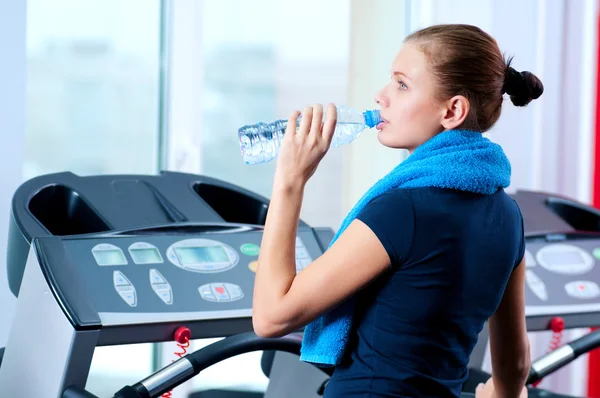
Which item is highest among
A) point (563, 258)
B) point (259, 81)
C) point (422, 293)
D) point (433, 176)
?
point (259, 81)

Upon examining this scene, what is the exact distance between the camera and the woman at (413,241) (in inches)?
42.7

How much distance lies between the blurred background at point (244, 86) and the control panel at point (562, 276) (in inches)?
32.6

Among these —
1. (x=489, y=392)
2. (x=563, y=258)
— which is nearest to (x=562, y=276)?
(x=563, y=258)

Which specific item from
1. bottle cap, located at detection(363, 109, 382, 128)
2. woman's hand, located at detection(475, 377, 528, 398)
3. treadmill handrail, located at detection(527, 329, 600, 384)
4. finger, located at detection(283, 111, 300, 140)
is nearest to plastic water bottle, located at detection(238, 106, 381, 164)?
bottle cap, located at detection(363, 109, 382, 128)

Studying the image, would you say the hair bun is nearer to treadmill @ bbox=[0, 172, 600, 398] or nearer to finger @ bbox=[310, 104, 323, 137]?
finger @ bbox=[310, 104, 323, 137]

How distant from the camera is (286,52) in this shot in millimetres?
2953

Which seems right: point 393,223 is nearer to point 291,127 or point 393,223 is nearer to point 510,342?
point 291,127

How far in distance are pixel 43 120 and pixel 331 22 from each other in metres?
1.06

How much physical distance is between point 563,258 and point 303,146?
1.24 meters

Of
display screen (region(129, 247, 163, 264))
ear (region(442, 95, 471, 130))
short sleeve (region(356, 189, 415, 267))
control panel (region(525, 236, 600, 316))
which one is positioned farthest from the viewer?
control panel (region(525, 236, 600, 316))

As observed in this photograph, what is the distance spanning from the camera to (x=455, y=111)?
118 centimetres

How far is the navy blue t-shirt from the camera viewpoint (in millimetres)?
1091

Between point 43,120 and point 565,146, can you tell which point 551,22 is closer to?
point 565,146

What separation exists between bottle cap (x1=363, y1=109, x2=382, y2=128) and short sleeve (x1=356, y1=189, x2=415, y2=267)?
0.64 feet
